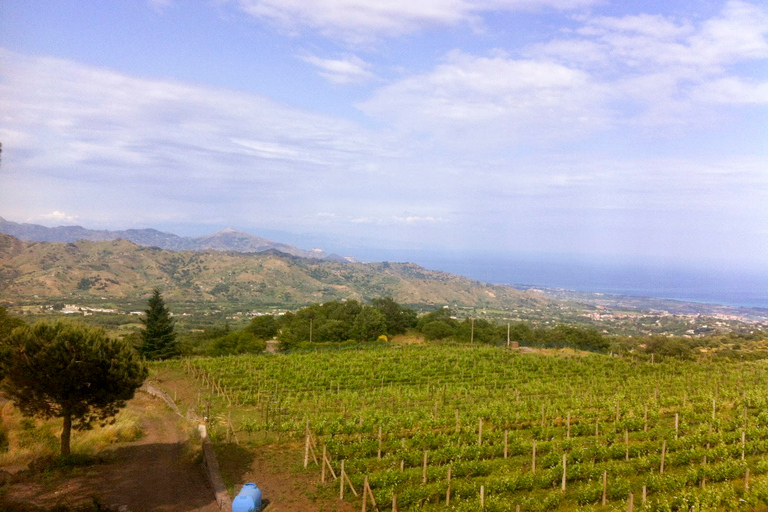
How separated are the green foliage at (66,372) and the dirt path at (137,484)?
5.24 ft

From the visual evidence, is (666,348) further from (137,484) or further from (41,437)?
(41,437)

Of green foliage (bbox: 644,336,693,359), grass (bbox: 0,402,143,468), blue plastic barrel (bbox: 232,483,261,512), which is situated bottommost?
green foliage (bbox: 644,336,693,359)

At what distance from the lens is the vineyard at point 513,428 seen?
11258 millimetres

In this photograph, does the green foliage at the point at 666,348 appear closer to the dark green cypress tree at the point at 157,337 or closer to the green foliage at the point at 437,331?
the green foliage at the point at 437,331

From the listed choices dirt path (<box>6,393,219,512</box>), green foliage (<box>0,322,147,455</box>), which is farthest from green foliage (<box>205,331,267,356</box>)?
green foliage (<box>0,322,147,455</box>)

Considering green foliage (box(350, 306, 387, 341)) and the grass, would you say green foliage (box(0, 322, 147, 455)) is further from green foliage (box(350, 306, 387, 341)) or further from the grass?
green foliage (box(350, 306, 387, 341))

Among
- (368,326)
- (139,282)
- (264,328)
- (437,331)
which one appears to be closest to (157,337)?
(264,328)

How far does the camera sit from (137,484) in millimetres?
12328

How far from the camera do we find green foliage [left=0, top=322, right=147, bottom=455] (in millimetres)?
12227

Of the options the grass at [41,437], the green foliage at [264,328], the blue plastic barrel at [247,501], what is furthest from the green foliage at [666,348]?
the green foliage at [264,328]

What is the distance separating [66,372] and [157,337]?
114ft

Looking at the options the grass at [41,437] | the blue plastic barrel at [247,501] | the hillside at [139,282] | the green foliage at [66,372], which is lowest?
the hillside at [139,282]

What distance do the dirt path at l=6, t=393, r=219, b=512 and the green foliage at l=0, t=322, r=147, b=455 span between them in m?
1.60

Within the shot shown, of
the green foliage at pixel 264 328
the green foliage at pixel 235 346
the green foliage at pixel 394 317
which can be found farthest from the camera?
the green foliage at pixel 264 328
